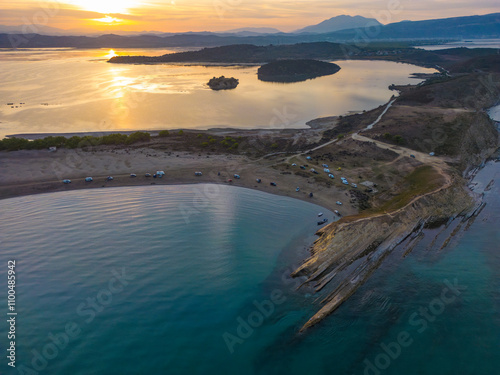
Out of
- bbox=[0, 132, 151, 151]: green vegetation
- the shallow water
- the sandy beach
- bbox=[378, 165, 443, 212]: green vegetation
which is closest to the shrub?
bbox=[0, 132, 151, 151]: green vegetation

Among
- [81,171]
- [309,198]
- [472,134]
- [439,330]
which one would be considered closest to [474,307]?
[439,330]

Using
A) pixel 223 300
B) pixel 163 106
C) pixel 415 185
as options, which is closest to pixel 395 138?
pixel 415 185

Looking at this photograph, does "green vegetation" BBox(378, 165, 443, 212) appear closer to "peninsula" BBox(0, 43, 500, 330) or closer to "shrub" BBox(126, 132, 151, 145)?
"peninsula" BBox(0, 43, 500, 330)

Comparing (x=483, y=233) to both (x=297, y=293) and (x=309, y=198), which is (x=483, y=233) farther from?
(x=297, y=293)

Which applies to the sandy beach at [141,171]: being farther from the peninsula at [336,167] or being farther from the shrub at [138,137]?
the shrub at [138,137]

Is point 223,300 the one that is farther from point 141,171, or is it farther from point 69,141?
point 69,141

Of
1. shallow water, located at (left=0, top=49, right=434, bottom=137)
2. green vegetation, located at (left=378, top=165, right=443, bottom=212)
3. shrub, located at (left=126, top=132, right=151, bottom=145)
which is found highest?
shallow water, located at (left=0, top=49, right=434, bottom=137)
